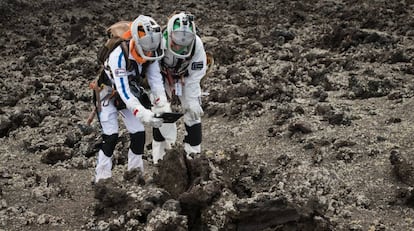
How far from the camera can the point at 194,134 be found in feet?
23.9

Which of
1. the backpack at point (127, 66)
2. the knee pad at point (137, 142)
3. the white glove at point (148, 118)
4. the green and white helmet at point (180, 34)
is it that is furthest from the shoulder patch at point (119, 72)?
Result: the knee pad at point (137, 142)

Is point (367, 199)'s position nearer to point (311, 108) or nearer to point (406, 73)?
point (311, 108)

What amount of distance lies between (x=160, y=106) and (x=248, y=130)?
3187 millimetres

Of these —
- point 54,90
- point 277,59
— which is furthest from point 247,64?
Answer: point 54,90

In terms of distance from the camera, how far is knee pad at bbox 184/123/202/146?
7242 millimetres

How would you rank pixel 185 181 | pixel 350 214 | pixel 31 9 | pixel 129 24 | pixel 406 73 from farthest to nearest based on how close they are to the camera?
pixel 31 9 < pixel 406 73 < pixel 129 24 < pixel 350 214 < pixel 185 181

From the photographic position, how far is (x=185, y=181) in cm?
582

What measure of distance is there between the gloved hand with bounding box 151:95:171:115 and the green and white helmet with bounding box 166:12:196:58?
0.54 m

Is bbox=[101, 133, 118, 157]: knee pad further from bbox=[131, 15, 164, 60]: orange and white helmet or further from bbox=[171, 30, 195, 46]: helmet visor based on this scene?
bbox=[171, 30, 195, 46]: helmet visor

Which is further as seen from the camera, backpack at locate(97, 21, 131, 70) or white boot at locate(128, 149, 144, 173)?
white boot at locate(128, 149, 144, 173)

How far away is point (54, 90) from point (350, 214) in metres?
7.35

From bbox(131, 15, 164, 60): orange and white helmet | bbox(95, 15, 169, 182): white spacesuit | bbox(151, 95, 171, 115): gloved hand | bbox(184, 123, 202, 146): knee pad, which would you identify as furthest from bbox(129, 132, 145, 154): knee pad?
bbox(131, 15, 164, 60): orange and white helmet

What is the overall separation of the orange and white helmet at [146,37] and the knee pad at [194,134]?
1.24 m

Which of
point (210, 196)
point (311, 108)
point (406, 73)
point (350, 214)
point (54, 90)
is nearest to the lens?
point (210, 196)
